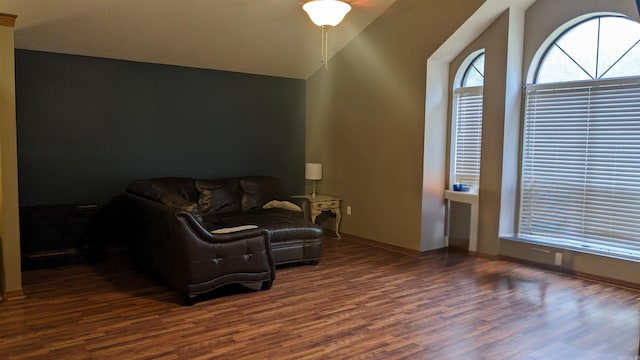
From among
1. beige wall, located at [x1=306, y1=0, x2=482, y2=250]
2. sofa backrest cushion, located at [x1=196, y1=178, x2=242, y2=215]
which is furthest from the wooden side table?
sofa backrest cushion, located at [x1=196, y1=178, x2=242, y2=215]

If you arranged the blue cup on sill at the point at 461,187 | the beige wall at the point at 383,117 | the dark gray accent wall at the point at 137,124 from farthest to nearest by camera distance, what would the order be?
the blue cup on sill at the point at 461,187 → the beige wall at the point at 383,117 → the dark gray accent wall at the point at 137,124

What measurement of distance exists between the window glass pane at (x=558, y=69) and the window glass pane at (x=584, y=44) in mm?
56

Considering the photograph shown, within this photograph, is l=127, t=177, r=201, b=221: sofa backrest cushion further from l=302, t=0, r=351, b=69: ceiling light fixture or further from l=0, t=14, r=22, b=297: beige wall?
l=302, t=0, r=351, b=69: ceiling light fixture

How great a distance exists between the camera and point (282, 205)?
6207mm

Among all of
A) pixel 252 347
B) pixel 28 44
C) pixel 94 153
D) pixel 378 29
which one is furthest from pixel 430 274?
pixel 28 44

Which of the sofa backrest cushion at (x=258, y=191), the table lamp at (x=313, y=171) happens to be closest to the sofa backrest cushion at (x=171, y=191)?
the sofa backrest cushion at (x=258, y=191)

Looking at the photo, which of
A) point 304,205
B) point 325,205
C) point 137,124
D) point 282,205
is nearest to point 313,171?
point 325,205

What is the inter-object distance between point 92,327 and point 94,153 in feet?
8.88

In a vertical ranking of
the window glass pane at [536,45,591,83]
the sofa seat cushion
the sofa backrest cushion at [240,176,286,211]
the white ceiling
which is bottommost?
the sofa seat cushion

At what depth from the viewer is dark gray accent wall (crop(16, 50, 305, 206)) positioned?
5.33 m

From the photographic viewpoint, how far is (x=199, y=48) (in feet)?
19.5

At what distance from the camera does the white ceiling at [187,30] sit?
4.82 metres

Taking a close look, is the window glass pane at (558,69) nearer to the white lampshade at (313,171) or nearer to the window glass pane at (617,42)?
the window glass pane at (617,42)

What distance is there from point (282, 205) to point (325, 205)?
0.79 meters
